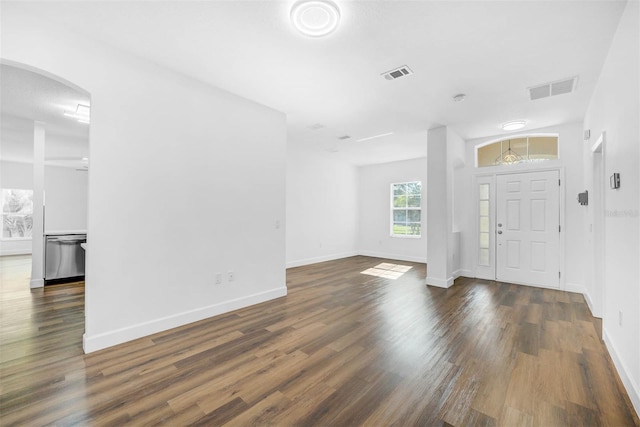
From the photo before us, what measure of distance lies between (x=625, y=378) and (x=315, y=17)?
11.9 feet

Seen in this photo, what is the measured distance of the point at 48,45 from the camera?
2.31 m

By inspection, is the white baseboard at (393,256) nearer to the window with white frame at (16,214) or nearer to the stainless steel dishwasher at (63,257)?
the stainless steel dishwasher at (63,257)

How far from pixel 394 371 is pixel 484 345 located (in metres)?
1.11

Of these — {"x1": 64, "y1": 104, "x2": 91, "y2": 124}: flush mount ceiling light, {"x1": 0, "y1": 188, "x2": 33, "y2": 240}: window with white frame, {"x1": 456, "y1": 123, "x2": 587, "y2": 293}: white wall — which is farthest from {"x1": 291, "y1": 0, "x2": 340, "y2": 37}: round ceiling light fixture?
{"x1": 0, "y1": 188, "x2": 33, "y2": 240}: window with white frame

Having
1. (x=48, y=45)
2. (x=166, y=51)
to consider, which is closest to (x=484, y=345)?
(x=166, y=51)

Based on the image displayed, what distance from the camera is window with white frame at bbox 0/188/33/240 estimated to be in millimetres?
8086

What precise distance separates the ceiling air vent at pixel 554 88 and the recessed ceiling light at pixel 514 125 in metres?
1.00

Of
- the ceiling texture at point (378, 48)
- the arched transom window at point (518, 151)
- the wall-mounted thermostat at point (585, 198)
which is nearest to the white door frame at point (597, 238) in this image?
the wall-mounted thermostat at point (585, 198)

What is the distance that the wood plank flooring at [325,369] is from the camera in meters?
1.74

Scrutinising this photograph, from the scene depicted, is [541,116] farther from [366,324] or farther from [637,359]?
[366,324]

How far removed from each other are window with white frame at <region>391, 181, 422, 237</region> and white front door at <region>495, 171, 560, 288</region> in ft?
7.96

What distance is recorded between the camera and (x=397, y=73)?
10.0ft

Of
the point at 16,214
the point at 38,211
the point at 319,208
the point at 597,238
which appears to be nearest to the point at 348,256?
the point at 319,208

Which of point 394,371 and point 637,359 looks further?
point 394,371
